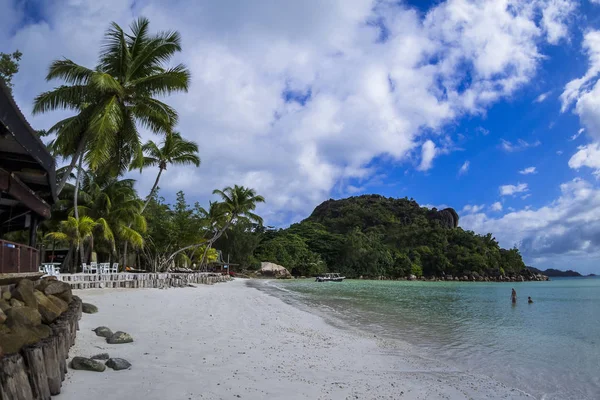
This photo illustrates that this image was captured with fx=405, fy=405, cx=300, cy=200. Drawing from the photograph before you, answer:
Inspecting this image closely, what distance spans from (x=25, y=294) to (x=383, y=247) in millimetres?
85729

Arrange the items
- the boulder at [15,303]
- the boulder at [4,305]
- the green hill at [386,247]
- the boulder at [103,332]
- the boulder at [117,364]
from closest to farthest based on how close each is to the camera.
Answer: the boulder at [4,305] → the boulder at [15,303] → the boulder at [117,364] → the boulder at [103,332] → the green hill at [386,247]

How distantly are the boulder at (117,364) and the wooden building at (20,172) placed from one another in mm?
2633

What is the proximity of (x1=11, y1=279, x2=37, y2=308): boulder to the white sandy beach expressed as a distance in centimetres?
98

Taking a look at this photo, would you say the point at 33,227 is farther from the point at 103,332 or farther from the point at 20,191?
the point at 103,332

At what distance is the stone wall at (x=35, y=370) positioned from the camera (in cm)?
336

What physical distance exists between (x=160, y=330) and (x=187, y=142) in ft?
62.8

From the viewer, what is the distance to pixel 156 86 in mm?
15297

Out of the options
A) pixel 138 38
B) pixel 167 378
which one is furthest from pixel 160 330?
pixel 138 38

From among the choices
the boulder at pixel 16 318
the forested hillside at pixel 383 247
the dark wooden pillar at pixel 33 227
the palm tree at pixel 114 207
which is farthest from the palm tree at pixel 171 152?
the forested hillside at pixel 383 247

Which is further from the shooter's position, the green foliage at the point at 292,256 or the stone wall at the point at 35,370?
the green foliage at the point at 292,256

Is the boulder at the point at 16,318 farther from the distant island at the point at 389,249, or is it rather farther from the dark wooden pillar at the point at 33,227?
the distant island at the point at 389,249

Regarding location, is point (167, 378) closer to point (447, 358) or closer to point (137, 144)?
point (447, 358)

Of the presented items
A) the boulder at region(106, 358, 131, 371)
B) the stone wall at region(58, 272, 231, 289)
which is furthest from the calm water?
the stone wall at region(58, 272, 231, 289)

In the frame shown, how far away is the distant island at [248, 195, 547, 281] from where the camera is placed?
77.2 metres
